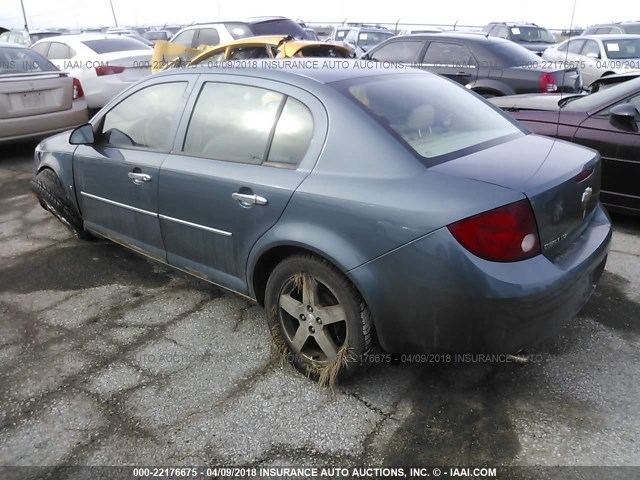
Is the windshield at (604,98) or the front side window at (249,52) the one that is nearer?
the windshield at (604,98)

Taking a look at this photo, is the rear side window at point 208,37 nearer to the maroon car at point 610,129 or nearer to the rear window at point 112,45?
the rear window at point 112,45

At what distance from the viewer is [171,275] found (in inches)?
156

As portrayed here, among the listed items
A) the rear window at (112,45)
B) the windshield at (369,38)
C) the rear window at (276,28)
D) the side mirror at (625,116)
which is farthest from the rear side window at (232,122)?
the windshield at (369,38)

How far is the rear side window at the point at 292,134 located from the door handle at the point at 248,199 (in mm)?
211

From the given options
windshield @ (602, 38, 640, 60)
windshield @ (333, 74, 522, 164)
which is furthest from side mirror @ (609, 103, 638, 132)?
windshield @ (602, 38, 640, 60)

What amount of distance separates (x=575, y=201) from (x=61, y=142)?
3.78 m

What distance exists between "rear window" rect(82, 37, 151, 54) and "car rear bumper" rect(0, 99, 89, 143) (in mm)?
2530

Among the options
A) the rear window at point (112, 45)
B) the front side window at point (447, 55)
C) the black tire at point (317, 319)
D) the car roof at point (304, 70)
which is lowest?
the black tire at point (317, 319)

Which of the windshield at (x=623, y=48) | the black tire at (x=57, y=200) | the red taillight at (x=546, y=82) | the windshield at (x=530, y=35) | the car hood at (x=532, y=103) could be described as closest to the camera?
the black tire at (x=57, y=200)

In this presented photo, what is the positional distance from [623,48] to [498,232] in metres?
11.3

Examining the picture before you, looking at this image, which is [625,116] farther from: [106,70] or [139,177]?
[106,70]

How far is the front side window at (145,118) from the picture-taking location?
3.26 meters

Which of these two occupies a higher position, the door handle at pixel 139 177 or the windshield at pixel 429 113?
the windshield at pixel 429 113

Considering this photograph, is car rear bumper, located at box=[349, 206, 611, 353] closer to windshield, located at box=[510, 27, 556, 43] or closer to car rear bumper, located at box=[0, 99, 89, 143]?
car rear bumper, located at box=[0, 99, 89, 143]
